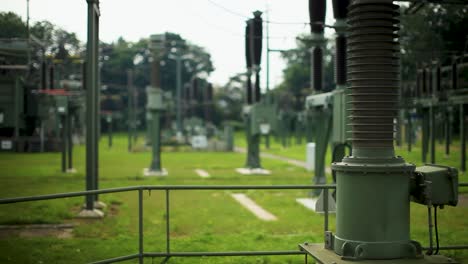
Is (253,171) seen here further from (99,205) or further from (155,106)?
(99,205)

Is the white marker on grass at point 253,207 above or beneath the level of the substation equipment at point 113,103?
beneath

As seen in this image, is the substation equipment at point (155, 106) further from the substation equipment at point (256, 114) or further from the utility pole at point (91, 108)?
the utility pole at point (91, 108)

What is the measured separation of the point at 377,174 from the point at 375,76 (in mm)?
789

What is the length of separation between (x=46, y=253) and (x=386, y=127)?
4.83 metres

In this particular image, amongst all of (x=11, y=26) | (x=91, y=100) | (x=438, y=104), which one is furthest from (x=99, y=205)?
(x=438, y=104)

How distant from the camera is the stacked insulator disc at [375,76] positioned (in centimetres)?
461

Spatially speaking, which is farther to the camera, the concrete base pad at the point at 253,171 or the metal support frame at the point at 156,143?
the concrete base pad at the point at 253,171

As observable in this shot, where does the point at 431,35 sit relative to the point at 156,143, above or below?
above

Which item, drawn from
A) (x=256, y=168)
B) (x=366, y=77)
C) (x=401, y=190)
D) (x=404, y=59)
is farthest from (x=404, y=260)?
(x=256, y=168)

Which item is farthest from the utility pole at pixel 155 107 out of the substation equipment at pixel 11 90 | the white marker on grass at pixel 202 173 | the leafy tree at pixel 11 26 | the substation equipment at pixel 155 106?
the leafy tree at pixel 11 26

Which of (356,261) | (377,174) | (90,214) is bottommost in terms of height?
(90,214)

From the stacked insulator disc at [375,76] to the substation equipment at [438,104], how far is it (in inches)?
206

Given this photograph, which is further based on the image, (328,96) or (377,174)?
(328,96)

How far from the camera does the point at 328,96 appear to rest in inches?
570
